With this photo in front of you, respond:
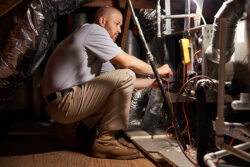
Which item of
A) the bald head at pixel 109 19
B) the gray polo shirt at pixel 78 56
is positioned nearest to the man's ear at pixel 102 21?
the bald head at pixel 109 19

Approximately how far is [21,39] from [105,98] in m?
0.83

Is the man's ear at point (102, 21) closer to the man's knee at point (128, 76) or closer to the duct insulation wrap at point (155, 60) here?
the man's knee at point (128, 76)

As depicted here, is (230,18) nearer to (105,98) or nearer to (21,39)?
(105,98)

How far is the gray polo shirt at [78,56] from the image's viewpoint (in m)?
1.70

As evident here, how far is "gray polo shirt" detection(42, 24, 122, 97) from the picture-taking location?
67.1 inches

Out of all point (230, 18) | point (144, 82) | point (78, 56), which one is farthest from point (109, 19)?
point (230, 18)

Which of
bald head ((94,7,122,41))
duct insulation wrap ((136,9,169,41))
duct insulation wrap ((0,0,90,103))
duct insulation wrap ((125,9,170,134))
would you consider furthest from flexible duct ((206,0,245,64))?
duct insulation wrap ((0,0,90,103))

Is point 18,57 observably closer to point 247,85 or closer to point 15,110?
point 15,110

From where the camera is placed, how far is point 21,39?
6.51 ft

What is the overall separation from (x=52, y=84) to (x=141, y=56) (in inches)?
53.3

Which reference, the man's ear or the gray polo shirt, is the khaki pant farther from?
the man's ear

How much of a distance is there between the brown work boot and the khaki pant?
0.07 metres

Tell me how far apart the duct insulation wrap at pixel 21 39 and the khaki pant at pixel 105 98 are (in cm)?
51

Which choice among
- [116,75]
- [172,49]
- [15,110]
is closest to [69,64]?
[116,75]
